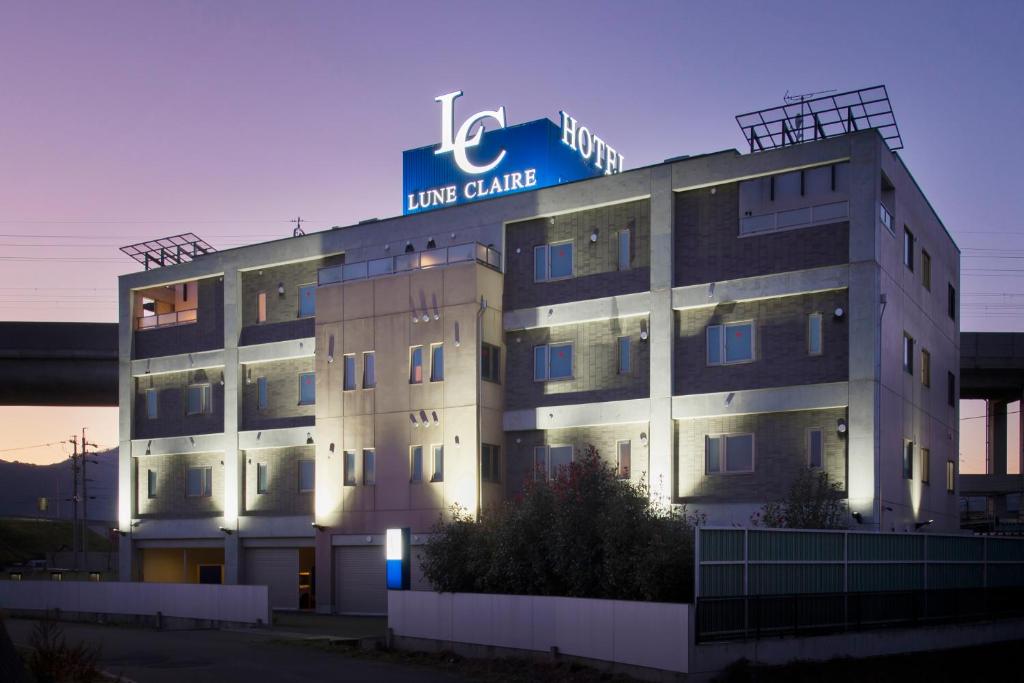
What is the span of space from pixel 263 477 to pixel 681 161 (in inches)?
985

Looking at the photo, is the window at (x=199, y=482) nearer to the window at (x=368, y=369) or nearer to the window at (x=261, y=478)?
the window at (x=261, y=478)

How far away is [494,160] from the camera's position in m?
48.0

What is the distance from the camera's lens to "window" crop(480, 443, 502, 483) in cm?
4381

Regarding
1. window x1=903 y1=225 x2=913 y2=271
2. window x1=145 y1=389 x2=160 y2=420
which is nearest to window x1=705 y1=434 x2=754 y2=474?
window x1=903 y1=225 x2=913 y2=271

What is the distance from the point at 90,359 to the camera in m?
75.6

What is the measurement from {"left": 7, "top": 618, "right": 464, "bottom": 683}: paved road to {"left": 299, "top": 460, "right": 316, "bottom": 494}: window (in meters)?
12.4

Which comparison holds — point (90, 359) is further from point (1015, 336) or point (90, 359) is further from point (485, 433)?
point (1015, 336)

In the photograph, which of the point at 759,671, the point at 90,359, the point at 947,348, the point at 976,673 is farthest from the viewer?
the point at 90,359

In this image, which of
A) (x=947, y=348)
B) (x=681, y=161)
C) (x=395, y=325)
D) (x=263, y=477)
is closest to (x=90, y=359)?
(x=263, y=477)

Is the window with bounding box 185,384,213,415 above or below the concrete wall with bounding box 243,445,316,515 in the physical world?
above

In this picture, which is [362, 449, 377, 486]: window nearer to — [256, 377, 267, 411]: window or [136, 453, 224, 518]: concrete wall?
[256, 377, 267, 411]: window

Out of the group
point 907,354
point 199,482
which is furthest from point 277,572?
point 907,354

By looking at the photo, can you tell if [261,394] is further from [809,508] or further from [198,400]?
[809,508]

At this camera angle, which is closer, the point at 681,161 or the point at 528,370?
the point at 681,161
